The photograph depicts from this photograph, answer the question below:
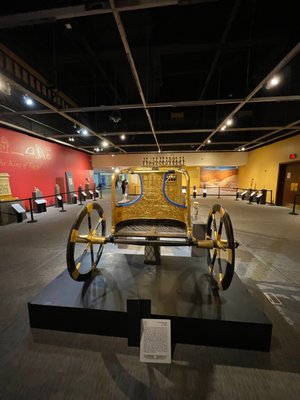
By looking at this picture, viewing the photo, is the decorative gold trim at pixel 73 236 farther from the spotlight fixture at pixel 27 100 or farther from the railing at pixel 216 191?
the railing at pixel 216 191

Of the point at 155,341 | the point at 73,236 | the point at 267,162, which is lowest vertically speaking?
the point at 155,341

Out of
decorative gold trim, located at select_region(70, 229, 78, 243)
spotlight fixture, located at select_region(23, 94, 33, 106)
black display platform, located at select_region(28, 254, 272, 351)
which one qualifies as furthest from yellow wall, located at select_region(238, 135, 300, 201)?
spotlight fixture, located at select_region(23, 94, 33, 106)

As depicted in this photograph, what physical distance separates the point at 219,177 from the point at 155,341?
14.2 meters

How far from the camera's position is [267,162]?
1009 cm

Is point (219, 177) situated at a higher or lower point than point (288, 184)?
higher

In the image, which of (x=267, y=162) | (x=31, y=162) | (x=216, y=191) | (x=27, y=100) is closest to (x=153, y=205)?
(x=27, y=100)

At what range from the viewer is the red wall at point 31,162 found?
656 cm

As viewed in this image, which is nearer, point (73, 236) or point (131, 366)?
point (131, 366)

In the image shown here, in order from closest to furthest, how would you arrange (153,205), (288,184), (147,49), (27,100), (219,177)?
(153,205) < (147,49) < (27,100) < (288,184) < (219,177)

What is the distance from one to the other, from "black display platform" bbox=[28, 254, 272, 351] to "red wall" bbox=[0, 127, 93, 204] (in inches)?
261

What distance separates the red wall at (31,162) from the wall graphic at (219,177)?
9.62 metres

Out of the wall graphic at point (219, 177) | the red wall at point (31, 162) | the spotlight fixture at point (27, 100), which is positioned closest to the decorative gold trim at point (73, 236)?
the spotlight fixture at point (27, 100)

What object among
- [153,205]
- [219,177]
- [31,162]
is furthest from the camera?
[219,177]

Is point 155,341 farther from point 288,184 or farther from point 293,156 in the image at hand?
point 288,184
